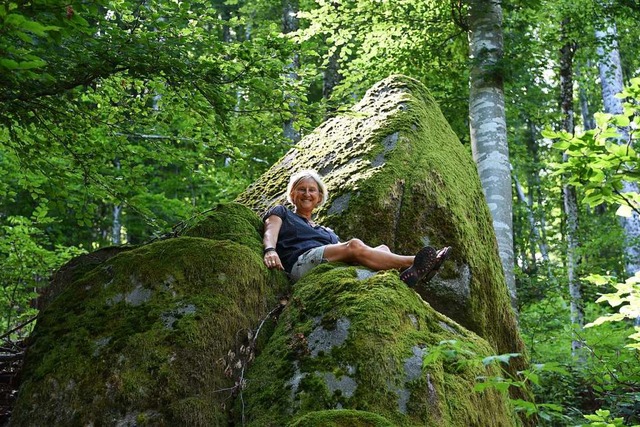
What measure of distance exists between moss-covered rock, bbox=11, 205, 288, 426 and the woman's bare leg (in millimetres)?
691

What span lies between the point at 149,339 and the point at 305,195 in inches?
95.2

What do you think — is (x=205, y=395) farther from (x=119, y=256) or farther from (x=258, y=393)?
(x=119, y=256)

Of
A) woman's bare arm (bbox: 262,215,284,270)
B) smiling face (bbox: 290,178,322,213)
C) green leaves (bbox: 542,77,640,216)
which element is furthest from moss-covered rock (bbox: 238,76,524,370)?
green leaves (bbox: 542,77,640,216)

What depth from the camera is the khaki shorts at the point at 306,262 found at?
4.76 m

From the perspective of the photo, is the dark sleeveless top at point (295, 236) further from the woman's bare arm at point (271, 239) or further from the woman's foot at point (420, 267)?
the woman's foot at point (420, 267)

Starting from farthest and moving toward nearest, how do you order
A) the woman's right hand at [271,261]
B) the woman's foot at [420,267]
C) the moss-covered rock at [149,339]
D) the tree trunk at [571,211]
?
the tree trunk at [571,211] → the woman's right hand at [271,261] → the woman's foot at [420,267] → the moss-covered rock at [149,339]

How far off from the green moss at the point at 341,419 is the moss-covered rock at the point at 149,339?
28.1 inches

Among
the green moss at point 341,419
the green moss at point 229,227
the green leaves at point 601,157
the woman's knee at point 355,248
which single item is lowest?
the green moss at point 341,419

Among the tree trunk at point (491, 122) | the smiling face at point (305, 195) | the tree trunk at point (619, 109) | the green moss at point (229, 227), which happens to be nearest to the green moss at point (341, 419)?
the green moss at point (229, 227)

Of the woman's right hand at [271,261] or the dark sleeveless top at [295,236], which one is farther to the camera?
the dark sleeveless top at [295,236]

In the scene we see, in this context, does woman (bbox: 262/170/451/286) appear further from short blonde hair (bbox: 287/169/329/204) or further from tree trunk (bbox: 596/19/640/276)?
tree trunk (bbox: 596/19/640/276)

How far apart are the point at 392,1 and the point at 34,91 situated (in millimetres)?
6814

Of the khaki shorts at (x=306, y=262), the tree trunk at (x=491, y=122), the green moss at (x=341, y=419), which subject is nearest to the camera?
the green moss at (x=341, y=419)

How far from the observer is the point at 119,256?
4043 millimetres
